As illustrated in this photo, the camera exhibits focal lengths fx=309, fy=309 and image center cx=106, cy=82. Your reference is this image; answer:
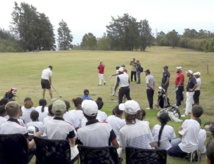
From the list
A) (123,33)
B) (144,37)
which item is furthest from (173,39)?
(123,33)

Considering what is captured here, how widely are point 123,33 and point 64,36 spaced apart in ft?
80.7

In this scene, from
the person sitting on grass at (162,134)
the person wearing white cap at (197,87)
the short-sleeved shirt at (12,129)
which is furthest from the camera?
the person wearing white cap at (197,87)

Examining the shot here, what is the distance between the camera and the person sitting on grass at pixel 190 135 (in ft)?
22.7

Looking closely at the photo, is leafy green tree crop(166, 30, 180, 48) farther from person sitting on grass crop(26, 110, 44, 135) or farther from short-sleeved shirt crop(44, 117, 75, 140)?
short-sleeved shirt crop(44, 117, 75, 140)

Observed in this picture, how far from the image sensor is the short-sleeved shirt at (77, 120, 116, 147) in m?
5.09

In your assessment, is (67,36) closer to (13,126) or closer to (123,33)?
(123,33)

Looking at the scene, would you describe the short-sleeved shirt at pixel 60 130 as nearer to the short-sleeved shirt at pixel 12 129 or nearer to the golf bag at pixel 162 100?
the short-sleeved shirt at pixel 12 129

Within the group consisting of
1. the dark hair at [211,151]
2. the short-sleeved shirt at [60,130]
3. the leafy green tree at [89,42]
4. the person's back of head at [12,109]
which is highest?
the leafy green tree at [89,42]

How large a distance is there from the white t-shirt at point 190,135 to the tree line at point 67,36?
6558cm

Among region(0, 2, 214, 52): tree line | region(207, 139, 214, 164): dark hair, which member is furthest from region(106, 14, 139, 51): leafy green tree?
region(207, 139, 214, 164): dark hair

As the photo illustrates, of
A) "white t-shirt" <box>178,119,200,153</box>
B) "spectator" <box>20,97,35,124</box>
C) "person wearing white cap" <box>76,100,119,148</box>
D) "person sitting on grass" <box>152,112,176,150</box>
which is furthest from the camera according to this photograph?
"spectator" <box>20,97,35,124</box>

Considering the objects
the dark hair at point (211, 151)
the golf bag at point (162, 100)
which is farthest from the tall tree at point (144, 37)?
the dark hair at point (211, 151)

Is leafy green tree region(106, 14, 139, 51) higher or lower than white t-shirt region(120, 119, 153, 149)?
higher

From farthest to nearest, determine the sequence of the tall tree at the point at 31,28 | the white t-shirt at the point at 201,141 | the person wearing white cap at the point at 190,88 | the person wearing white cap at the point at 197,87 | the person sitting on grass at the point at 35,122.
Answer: the tall tree at the point at 31,28 < the person wearing white cap at the point at 197,87 < the person wearing white cap at the point at 190,88 < the white t-shirt at the point at 201,141 < the person sitting on grass at the point at 35,122
